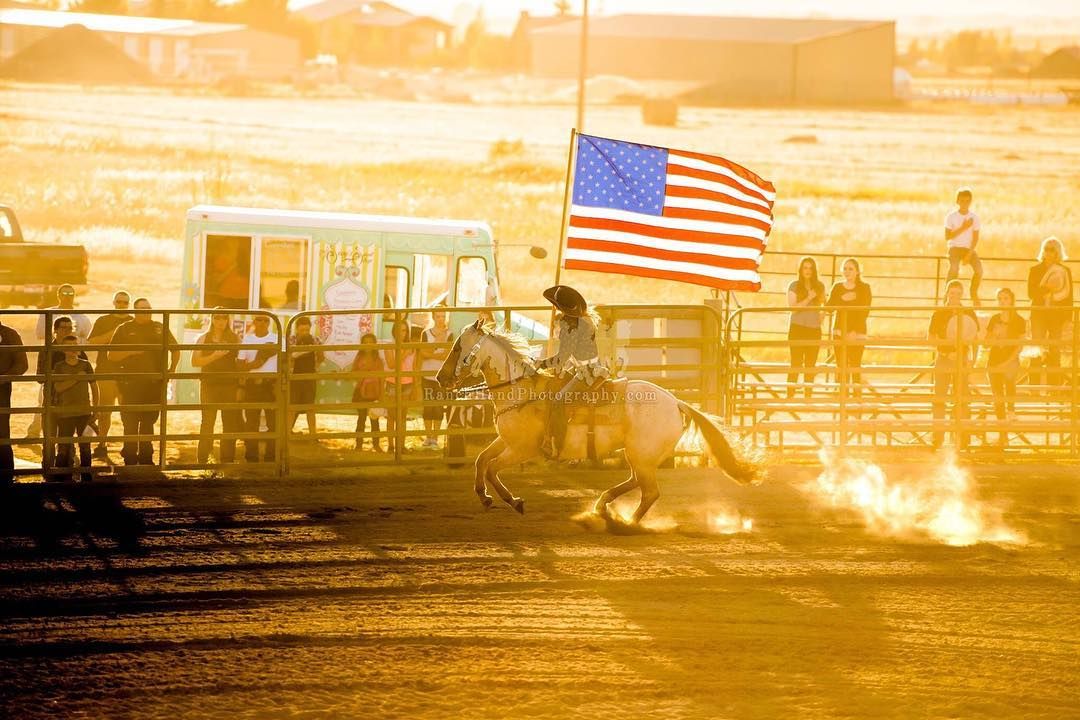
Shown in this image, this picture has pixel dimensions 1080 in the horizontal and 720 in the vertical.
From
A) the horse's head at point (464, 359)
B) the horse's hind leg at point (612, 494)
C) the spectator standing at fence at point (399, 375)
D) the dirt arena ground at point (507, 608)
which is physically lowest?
the dirt arena ground at point (507, 608)

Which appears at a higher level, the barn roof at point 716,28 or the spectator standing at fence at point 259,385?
the barn roof at point 716,28

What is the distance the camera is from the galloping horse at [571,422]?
11.2 m

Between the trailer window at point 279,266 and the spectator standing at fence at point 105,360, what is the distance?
8.02ft

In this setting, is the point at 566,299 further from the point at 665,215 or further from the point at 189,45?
the point at 189,45

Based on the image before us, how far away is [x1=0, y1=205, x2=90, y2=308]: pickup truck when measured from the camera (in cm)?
2323

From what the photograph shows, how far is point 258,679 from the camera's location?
7828 millimetres

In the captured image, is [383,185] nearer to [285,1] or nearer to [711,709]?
[711,709]

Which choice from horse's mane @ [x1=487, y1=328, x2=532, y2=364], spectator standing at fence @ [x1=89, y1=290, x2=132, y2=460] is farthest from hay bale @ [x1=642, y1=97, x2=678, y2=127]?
horse's mane @ [x1=487, y1=328, x2=532, y2=364]

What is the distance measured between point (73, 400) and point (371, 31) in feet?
356

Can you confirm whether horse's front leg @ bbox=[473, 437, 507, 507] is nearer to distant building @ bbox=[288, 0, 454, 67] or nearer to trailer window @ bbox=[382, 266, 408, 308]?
trailer window @ bbox=[382, 266, 408, 308]

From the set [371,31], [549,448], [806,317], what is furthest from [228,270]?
[371,31]

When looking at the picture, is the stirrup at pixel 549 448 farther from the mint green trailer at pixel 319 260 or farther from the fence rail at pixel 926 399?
the mint green trailer at pixel 319 260

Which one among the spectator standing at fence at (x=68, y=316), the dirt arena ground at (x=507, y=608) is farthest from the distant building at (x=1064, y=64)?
the spectator standing at fence at (x=68, y=316)

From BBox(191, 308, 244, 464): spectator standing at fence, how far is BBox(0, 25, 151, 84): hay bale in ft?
156
